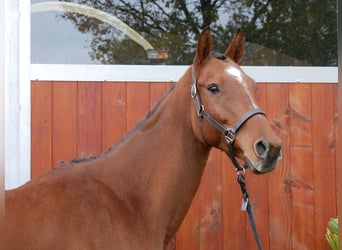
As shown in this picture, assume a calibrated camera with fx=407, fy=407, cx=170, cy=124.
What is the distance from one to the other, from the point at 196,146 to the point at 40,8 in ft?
6.13

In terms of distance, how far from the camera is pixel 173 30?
11.2 ft

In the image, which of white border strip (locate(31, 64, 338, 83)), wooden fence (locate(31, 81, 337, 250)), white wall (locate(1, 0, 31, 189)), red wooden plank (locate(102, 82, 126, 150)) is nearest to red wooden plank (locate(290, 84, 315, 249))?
wooden fence (locate(31, 81, 337, 250))

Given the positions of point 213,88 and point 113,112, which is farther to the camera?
point 113,112

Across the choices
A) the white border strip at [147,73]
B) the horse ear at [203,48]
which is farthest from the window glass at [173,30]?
the horse ear at [203,48]

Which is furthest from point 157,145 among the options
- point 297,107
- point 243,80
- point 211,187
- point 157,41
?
point 297,107

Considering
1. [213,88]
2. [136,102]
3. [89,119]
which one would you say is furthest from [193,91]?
[89,119]

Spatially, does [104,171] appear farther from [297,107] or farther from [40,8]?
[297,107]

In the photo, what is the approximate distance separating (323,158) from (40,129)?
7.56 ft

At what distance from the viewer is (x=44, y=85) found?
3133 millimetres

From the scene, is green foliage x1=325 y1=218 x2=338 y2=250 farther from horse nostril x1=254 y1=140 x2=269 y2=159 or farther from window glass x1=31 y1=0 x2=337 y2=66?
horse nostril x1=254 y1=140 x2=269 y2=159

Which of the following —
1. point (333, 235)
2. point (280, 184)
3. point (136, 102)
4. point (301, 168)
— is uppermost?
point (136, 102)

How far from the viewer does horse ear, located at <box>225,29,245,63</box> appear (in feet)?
7.49

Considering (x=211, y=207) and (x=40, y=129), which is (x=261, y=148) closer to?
(x=211, y=207)

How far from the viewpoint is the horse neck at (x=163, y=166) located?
2.07 metres
